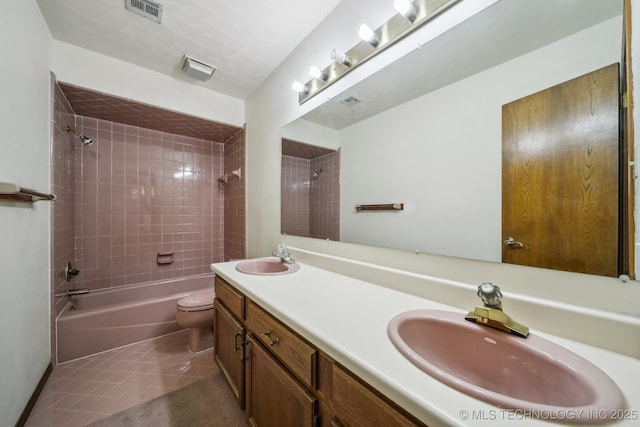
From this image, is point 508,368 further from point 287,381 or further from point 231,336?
point 231,336

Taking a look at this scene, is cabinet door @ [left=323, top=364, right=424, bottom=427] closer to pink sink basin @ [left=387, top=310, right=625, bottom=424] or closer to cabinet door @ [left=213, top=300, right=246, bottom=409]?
pink sink basin @ [left=387, top=310, right=625, bottom=424]

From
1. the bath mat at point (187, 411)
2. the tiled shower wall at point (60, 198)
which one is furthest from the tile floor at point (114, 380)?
the tiled shower wall at point (60, 198)

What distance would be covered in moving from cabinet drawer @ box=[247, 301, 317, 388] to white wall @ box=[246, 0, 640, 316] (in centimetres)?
50

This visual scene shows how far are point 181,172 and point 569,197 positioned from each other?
3185 mm

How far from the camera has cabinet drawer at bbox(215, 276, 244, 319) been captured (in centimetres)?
116

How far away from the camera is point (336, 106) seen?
1410 mm

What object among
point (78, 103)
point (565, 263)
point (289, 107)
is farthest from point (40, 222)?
point (565, 263)

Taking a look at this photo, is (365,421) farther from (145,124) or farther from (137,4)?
(145,124)

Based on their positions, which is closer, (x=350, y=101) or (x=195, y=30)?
(x=350, y=101)

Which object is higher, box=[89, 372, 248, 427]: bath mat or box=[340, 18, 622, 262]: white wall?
box=[340, 18, 622, 262]: white wall

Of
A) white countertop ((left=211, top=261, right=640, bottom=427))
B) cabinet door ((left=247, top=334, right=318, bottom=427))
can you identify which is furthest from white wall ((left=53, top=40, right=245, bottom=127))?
cabinet door ((left=247, top=334, right=318, bottom=427))

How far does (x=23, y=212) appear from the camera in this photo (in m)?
1.23

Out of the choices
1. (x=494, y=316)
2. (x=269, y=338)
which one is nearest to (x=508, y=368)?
(x=494, y=316)

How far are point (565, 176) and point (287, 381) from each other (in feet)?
3.49
